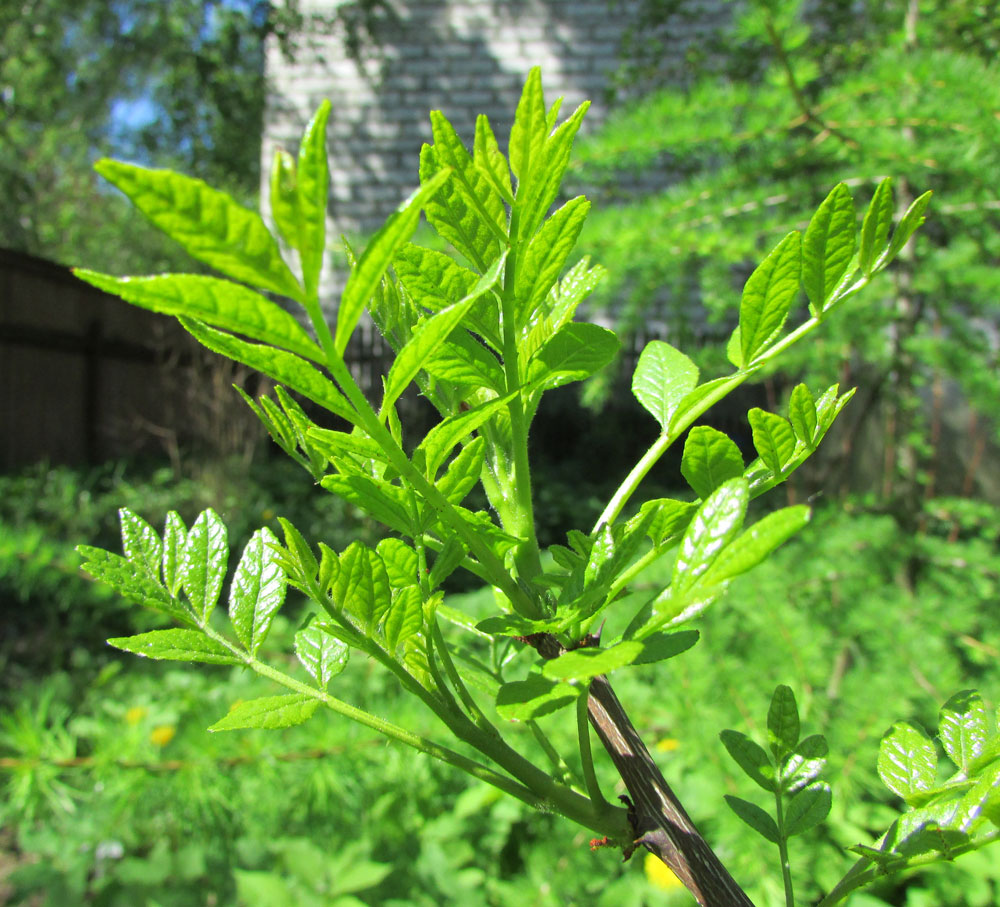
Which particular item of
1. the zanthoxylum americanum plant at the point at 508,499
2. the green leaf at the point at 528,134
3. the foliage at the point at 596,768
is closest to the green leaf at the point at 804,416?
the zanthoxylum americanum plant at the point at 508,499

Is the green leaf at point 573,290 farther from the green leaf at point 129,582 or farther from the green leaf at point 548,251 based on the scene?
the green leaf at point 129,582

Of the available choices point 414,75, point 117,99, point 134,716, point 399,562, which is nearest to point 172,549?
point 399,562

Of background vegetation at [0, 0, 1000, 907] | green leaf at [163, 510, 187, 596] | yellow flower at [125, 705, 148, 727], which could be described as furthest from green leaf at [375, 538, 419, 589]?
yellow flower at [125, 705, 148, 727]

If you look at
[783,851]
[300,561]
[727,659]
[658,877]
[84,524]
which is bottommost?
[84,524]

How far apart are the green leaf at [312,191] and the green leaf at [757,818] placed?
9.4 inches

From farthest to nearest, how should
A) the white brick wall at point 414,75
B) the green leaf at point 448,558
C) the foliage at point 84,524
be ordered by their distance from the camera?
the white brick wall at point 414,75 < the foliage at point 84,524 < the green leaf at point 448,558

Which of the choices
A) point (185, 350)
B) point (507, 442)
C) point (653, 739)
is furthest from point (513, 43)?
point (507, 442)

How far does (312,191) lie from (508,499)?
5.6 inches

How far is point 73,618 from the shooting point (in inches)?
110

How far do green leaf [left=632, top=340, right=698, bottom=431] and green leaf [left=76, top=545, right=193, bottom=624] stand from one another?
186 mm

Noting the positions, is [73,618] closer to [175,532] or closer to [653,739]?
[653,739]

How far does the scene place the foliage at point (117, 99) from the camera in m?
5.80

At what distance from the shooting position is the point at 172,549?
0.94 feet

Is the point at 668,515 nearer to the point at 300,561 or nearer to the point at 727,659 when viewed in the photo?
the point at 300,561
